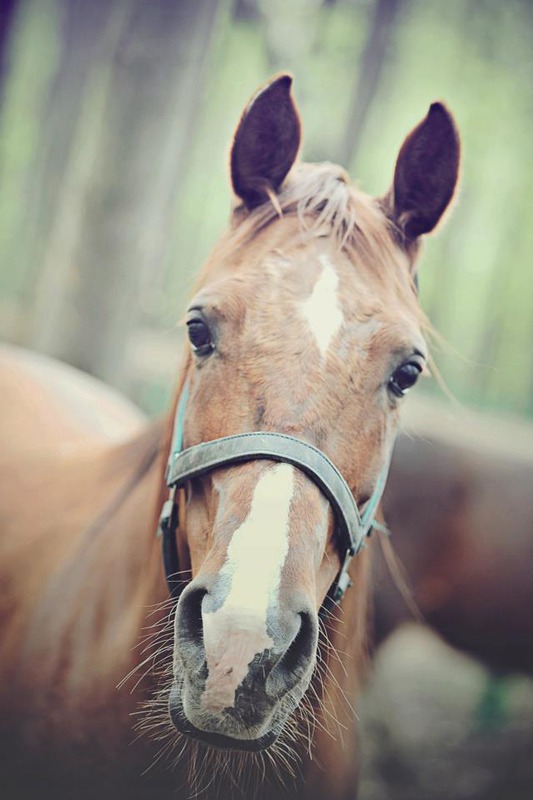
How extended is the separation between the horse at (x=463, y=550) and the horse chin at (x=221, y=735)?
1355mm

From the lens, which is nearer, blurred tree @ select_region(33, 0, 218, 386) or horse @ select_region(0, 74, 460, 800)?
horse @ select_region(0, 74, 460, 800)

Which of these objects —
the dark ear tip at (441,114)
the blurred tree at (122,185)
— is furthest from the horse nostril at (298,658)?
the blurred tree at (122,185)

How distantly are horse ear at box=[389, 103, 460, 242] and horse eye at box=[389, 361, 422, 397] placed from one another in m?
0.29

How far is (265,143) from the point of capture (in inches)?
46.2

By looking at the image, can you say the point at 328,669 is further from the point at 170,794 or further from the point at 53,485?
the point at 53,485

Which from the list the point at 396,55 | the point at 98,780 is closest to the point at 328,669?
the point at 98,780

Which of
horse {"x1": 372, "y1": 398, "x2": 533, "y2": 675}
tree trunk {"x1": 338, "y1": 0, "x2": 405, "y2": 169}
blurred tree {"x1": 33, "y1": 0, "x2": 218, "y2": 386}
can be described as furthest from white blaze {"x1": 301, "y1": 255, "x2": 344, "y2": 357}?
tree trunk {"x1": 338, "y1": 0, "x2": 405, "y2": 169}

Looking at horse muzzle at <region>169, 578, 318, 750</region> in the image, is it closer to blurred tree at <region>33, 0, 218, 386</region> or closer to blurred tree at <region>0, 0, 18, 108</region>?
blurred tree at <region>0, 0, 18, 108</region>

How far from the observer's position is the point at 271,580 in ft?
2.60

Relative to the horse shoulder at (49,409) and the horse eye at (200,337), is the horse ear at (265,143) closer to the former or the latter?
the horse eye at (200,337)

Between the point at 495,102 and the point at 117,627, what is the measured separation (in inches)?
122

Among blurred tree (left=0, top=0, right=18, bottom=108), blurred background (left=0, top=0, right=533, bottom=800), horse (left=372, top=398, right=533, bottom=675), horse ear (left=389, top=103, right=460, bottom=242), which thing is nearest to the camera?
horse ear (left=389, top=103, right=460, bottom=242)

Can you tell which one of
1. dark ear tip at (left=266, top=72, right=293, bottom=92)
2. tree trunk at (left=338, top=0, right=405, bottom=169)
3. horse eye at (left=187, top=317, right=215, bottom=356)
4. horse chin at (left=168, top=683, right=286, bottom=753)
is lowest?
horse chin at (left=168, top=683, right=286, bottom=753)

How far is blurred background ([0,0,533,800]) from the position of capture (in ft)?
7.72
